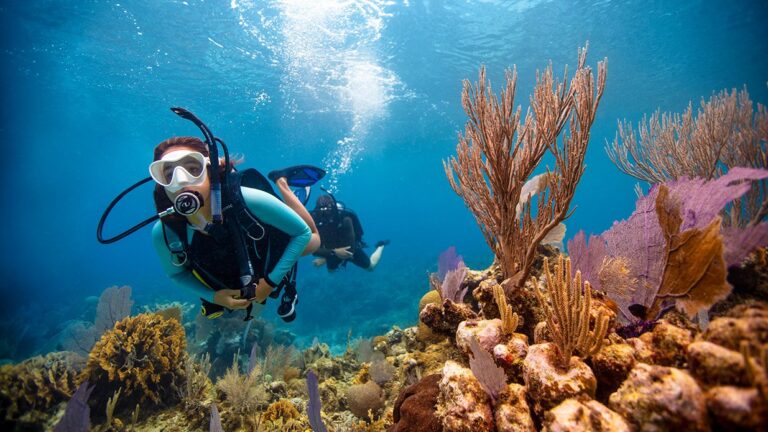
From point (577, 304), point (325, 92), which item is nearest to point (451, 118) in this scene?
point (325, 92)

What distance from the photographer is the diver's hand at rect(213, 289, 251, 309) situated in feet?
11.8

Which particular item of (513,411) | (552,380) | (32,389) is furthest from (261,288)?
(32,389)

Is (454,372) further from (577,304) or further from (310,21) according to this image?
(310,21)

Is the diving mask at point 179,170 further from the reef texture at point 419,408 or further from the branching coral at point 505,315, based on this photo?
the branching coral at point 505,315

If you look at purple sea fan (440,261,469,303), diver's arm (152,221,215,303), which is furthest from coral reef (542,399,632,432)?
diver's arm (152,221,215,303)

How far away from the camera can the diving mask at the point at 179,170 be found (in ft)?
10.1

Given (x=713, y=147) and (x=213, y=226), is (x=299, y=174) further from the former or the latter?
(x=713, y=147)

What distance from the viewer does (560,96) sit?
292 centimetres

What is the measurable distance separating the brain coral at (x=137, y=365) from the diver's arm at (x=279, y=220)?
2.44 m

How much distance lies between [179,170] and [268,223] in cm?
108

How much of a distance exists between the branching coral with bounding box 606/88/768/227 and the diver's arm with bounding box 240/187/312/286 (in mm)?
5818

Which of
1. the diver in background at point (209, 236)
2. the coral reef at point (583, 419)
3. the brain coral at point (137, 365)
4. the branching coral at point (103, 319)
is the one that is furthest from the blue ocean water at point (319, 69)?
the coral reef at point (583, 419)

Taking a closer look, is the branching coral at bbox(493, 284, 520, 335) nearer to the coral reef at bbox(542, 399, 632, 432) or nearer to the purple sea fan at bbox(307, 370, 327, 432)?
the coral reef at bbox(542, 399, 632, 432)

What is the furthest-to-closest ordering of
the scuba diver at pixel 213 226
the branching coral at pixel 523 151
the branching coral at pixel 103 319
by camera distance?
the branching coral at pixel 103 319 < the scuba diver at pixel 213 226 < the branching coral at pixel 523 151
